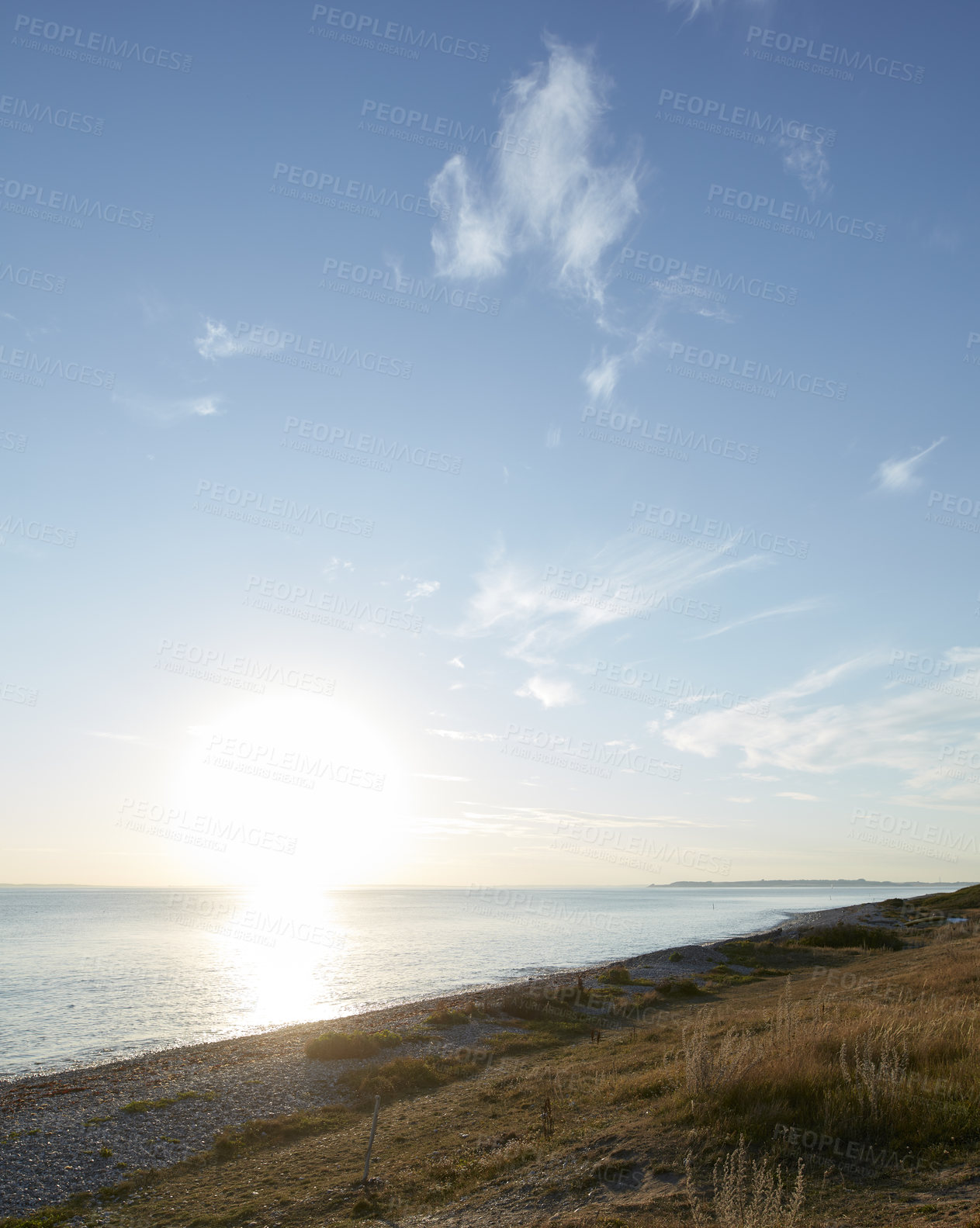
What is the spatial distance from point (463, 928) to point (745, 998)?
8673 centimetres

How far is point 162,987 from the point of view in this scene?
5069 cm

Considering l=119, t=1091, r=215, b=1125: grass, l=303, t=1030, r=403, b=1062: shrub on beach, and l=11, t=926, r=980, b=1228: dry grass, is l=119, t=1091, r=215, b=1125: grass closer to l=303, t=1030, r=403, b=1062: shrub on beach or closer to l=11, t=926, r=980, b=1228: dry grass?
→ l=11, t=926, r=980, b=1228: dry grass

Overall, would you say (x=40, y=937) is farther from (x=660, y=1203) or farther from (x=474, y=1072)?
(x=660, y=1203)

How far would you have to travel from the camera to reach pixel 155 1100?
21719 mm

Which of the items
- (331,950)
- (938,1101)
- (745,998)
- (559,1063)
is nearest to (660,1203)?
(938,1101)

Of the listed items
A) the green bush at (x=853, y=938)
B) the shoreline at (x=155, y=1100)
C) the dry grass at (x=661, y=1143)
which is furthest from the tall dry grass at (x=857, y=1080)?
the green bush at (x=853, y=938)

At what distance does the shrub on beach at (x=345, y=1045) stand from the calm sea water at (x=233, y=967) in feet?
34.7

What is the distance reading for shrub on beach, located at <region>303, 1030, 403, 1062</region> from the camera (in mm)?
26328

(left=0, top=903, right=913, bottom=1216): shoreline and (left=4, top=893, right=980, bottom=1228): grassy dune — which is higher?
(left=4, top=893, right=980, bottom=1228): grassy dune

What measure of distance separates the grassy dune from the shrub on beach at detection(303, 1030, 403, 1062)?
12.0 feet

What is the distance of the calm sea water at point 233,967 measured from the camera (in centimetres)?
3688

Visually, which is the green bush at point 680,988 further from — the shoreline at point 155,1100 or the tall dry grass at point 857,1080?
the tall dry grass at point 857,1080

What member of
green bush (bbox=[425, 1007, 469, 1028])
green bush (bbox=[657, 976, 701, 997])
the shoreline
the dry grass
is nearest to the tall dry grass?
the dry grass

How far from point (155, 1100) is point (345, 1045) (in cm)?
732
